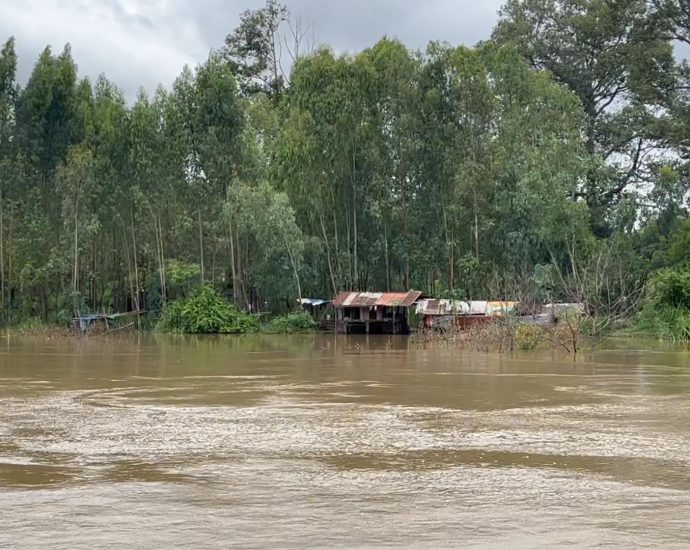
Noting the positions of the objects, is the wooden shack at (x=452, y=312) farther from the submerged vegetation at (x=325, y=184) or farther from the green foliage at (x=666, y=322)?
the green foliage at (x=666, y=322)

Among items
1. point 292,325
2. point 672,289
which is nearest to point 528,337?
point 672,289

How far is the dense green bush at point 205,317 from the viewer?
113ft

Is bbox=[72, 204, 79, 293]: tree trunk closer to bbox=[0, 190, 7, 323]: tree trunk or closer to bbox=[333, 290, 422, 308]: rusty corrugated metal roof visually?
bbox=[0, 190, 7, 323]: tree trunk

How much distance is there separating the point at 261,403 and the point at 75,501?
5692 mm

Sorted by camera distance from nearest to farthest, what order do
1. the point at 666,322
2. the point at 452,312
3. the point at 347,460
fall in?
the point at 347,460 < the point at 666,322 < the point at 452,312

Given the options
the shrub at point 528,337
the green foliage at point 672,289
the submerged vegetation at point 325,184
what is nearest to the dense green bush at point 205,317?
the submerged vegetation at point 325,184

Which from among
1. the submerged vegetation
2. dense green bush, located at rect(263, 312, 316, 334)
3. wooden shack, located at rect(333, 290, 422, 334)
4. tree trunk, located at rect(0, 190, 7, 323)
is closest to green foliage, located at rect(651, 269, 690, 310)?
the submerged vegetation

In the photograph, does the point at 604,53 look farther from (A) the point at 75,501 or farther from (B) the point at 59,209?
(A) the point at 75,501

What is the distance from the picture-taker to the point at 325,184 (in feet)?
120

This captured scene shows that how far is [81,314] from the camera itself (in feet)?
120

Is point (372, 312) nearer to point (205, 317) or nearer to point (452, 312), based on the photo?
point (452, 312)

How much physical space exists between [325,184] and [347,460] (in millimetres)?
28963

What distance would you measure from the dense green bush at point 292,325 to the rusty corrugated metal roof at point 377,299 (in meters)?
1.35

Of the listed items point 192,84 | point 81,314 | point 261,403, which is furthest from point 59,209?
point 261,403
